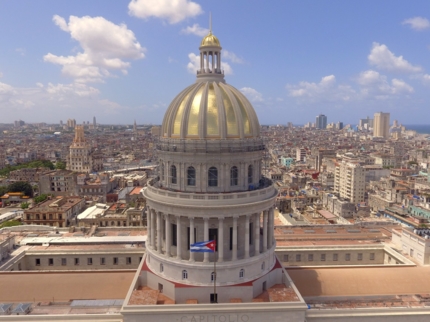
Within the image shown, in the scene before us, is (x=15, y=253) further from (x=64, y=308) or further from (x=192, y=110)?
(x=192, y=110)

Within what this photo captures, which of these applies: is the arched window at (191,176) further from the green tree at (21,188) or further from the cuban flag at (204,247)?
the green tree at (21,188)

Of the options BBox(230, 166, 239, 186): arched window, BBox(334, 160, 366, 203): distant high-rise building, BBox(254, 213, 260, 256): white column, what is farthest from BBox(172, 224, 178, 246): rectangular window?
BBox(334, 160, 366, 203): distant high-rise building

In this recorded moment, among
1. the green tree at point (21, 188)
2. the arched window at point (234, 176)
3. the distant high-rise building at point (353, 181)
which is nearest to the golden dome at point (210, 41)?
the arched window at point (234, 176)

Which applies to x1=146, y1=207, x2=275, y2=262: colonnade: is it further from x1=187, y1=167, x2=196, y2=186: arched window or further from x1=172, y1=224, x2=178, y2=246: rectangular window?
x1=187, y1=167, x2=196, y2=186: arched window

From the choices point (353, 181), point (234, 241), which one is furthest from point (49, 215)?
point (353, 181)

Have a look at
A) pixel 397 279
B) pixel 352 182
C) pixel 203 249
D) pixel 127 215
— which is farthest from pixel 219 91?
pixel 352 182
